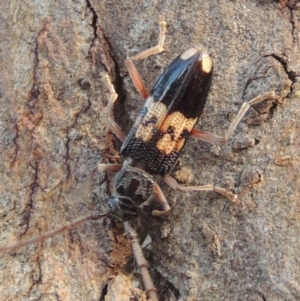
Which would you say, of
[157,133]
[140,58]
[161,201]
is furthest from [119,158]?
[140,58]

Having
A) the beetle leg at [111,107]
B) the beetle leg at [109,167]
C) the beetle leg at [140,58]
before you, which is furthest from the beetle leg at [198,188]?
the beetle leg at [140,58]

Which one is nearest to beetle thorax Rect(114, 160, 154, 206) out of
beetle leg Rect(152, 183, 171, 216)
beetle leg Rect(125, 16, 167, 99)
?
beetle leg Rect(152, 183, 171, 216)

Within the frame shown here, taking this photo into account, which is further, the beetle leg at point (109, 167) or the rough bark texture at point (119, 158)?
the beetle leg at point (109, 167)

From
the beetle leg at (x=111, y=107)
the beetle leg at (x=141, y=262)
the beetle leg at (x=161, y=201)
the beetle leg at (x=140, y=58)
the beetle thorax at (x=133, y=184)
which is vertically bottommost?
the beetle leg at (x=141, y=262)

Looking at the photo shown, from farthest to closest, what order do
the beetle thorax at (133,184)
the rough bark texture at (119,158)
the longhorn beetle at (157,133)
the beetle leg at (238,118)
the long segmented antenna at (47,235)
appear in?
1. the beetle thorax at (133,184)
2. the longhorn beetle at (157,133)
3. the long segmented antenna at (47,235)
4. the beetle leg at (238,118)
5. the rough bark texture at (119,158)

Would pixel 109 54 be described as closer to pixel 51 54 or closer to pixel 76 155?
pixel 51 54

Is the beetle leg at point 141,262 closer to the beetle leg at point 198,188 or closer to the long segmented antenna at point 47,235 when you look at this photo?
the long segmented antenna at point 47,235

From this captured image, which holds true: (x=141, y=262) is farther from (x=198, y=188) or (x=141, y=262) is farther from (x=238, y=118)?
(x=238, y=118)

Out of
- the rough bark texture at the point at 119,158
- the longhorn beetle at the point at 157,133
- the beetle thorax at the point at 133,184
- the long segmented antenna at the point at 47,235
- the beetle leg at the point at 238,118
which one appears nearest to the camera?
the rough bark texture at the point at 119,158

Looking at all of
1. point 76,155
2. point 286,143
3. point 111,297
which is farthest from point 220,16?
point 111,297
